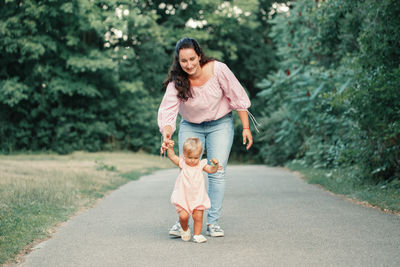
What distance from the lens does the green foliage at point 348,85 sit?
8.92m

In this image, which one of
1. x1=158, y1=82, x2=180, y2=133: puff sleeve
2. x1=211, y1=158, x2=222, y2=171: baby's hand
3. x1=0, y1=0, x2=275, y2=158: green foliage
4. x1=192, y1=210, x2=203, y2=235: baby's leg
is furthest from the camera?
x1=0, y1=0, x2=275, y2=158: green foliage

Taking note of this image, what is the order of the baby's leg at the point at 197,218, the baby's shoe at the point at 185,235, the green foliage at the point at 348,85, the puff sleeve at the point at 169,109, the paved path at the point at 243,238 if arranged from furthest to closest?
the green foliage at the point at 348,85 < the puff sleeve at the point at 169,109 < the baby's shoe at the point at 185,235 < the baby's leg at the point at 197,218 < the paved path at the point at 243,238

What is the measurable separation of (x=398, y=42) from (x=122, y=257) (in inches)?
247

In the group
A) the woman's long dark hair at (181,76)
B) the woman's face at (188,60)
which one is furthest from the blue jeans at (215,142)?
the woman's face at (188,60)

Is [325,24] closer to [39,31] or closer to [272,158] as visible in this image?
[272,158]

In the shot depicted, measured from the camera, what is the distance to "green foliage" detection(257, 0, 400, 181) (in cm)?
892

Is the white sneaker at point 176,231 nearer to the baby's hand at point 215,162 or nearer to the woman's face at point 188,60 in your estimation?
the baby's hand at point 215,162

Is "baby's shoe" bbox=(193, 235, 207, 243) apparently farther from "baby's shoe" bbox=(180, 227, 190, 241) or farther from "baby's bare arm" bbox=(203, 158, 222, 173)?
"baby's bare arm" bbox=(203, 158, 222, 173)

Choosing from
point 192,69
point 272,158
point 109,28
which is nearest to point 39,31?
point 109,28

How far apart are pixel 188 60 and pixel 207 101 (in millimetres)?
508

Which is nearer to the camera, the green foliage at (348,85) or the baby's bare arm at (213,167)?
the baby's bare arm at (213,167)

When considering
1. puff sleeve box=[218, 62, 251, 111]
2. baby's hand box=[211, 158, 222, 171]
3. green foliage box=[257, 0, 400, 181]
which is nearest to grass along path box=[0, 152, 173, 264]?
baby's hand box=[211, 158, 222, 171]

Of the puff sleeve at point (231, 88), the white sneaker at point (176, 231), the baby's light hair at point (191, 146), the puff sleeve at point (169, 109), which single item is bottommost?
the white sneaker at point (176, 231)

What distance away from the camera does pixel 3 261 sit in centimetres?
470
